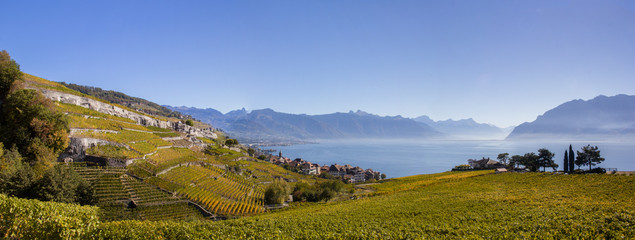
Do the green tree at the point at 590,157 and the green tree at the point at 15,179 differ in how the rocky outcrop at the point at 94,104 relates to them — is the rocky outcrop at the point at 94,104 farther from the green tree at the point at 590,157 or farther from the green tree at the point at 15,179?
the green tree at the point at 590,157

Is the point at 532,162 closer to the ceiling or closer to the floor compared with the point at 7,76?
closer to the floor

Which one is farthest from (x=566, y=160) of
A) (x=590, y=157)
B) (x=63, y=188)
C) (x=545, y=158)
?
(x=63, y=188)

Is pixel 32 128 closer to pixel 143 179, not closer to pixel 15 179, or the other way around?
pixel 15 179

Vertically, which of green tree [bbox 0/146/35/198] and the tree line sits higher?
the tree line

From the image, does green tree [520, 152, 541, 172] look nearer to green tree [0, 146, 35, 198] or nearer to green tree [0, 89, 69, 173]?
green tree [0, 146, 35, 198]

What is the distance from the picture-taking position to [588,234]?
1048cm

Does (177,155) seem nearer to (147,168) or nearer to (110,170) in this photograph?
(147,168)

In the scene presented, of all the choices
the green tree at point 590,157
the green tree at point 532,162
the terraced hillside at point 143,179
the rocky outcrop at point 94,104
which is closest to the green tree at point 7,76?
the terraced hillside at point 143,179

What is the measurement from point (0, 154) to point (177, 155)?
28.7 meters

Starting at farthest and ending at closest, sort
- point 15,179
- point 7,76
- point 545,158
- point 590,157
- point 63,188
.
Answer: point 545,158
point 590,157
point 7,76
point 63,188
point 15,179

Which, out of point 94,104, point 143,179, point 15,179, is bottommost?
point 143,179

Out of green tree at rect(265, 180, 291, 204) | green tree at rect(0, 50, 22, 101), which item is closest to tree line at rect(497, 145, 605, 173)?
green tree at rect(265, 180, 291, 204)

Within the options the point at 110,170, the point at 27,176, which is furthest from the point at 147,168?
the point at 27,176

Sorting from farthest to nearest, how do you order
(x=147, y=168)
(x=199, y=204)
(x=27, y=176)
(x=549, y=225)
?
(x=147, y=168)
(x=199, y=204)
(x=27, y=176)
(x=549, y=225)
